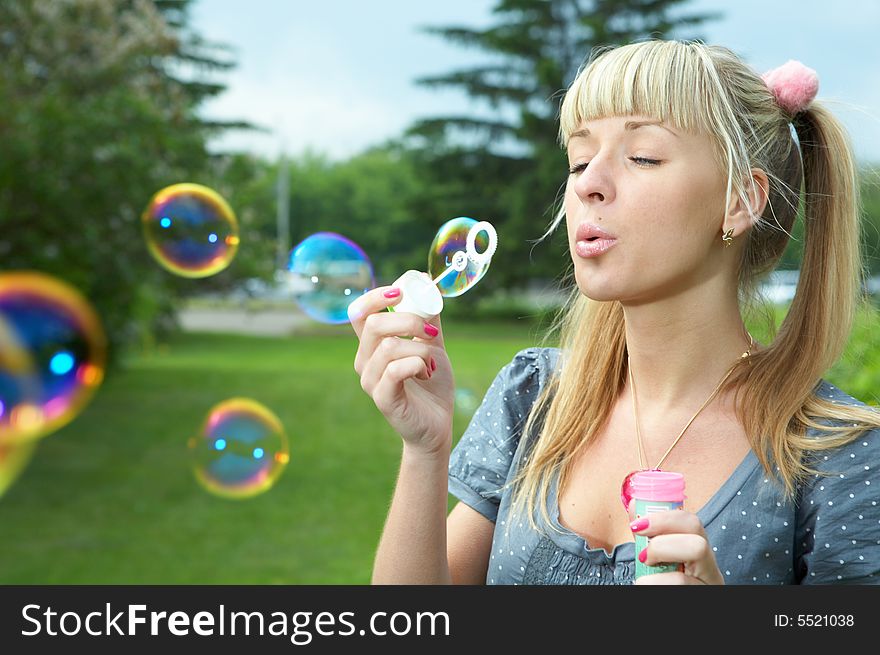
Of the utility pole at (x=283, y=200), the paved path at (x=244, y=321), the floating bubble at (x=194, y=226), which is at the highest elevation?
the utility pole at (x=283, y=200)

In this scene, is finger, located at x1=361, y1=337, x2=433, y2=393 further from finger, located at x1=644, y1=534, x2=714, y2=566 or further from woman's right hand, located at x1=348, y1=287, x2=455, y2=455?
finger, located at x1=644, y1=534, x2=714, y2=566

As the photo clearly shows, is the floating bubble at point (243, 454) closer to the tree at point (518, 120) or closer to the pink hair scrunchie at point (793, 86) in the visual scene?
the pink hair scrunchie at point (793, 86)

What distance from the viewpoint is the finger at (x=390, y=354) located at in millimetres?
1515

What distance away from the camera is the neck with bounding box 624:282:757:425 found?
164 centimetres

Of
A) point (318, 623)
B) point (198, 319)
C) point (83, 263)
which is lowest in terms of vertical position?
point (318, 623)

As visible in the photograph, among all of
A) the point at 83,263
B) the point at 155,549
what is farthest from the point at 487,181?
the point at 155,549

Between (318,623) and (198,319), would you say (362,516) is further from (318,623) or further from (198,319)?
(198,319)

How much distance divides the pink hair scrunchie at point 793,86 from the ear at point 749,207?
0.46ft

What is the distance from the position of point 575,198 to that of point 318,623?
2.52 feet

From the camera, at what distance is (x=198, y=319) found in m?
29.2

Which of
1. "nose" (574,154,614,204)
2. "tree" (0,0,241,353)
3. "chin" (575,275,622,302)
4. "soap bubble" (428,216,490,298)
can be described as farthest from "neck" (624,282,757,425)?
"tree" (0,0,241,353)

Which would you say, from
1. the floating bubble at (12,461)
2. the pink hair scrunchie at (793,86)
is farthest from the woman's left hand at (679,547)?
the floating bubble at (12,461)

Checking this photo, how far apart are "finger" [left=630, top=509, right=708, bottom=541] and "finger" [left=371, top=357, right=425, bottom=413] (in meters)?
0.41

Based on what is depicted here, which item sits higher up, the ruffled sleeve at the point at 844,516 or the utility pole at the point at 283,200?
the utility pole at the point at 283,200
